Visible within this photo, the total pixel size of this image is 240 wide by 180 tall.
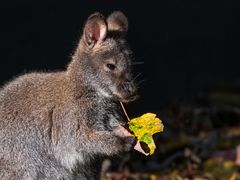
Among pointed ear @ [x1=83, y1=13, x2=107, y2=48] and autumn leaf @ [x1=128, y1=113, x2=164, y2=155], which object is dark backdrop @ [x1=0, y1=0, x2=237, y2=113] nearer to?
pointed ear @ [x1=83, y1=13, x2=107, y2=48]

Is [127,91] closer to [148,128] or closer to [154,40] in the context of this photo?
[148,128]

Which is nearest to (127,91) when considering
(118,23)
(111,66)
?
(111,66)

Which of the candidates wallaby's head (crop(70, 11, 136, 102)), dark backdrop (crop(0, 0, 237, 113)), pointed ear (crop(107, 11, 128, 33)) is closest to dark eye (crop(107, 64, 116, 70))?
wallaby's head (crop(70, 11, 136, 102))

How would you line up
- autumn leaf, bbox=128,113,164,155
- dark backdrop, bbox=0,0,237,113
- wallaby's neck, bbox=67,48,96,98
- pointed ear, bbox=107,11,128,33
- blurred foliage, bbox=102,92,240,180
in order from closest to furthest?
1. autumn leaf, bbox=128,113,164,155
2. wallaby's neck, bbox=67,48,96,98
3. pointed ear, bbox=107,11,128,33
4. blurred foliage, bbox=102,92,240,180
5. dark backdrop, bbox=0,0,237,113

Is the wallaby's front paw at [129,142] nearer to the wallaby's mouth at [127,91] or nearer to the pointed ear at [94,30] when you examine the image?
the wallaby's mouth at [127,91]

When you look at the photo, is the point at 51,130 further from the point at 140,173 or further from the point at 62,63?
the point at 62,63

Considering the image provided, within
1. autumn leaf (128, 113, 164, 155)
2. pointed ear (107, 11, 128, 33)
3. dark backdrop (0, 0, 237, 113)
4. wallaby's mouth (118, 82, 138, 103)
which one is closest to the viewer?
wallaby's mouth (118, 82, 138, 103)

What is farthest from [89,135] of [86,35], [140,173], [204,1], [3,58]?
[204,1]

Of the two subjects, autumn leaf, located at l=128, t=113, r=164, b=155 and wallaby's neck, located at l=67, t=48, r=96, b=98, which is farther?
wallaby's neck, located at l=67, t=48, r=96, b=98
